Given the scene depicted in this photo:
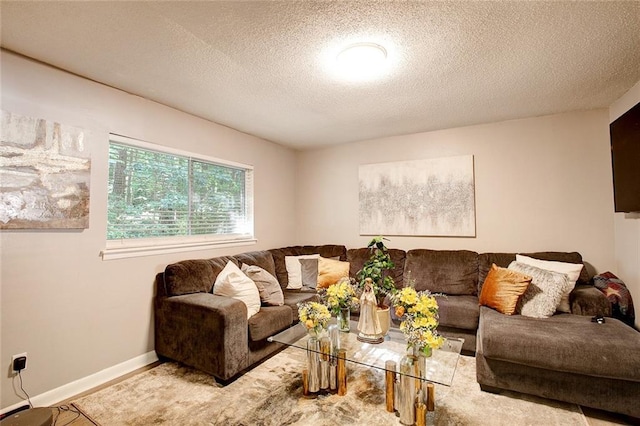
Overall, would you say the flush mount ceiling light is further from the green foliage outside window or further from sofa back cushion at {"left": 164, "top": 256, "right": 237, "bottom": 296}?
sofa back cushion at {"left": 164, "top": 256, "right": 237, "bottom": 296}

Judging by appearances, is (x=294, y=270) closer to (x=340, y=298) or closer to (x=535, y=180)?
(x=340, y=298)

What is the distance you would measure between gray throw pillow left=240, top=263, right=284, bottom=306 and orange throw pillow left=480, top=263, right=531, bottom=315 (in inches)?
78.9

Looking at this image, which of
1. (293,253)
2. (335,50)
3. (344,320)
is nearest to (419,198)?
(293,253)

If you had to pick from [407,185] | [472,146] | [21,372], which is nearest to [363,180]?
[407,185]

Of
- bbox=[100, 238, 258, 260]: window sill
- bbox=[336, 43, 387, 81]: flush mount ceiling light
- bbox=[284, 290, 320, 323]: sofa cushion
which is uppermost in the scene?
bbox=[336, 43, 387, 81]: flush mount ceiling light

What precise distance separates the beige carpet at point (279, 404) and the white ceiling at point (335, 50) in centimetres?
243

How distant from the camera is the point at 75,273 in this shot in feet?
7.41

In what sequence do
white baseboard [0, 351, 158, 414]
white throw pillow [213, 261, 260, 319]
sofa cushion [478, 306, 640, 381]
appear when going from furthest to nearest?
1. white throw pillow [213, 261, 260, 319]
2. white baseboard [0, 351, 158, 414]
3. sofa cushion [478, 306, 640, 381]

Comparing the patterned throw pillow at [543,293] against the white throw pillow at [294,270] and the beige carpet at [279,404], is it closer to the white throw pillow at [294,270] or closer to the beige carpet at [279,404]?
the beige carpet at [279,404]

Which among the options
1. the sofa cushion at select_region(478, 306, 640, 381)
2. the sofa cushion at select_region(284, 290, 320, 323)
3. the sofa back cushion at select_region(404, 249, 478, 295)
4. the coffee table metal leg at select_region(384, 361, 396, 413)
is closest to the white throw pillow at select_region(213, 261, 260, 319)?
the sofa cushion at select_region(284, 290, 320, 323)

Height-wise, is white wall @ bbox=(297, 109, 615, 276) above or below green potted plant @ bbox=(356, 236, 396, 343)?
above

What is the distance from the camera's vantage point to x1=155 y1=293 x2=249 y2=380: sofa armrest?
226 cm

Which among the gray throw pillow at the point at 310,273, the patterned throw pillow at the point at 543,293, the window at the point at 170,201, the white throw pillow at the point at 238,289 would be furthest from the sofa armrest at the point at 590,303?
the window at the point at 170,201

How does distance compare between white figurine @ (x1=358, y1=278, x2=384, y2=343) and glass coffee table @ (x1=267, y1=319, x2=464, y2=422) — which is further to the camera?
white figurine @ (x1=358, y1=278, x2=384, y2=343)
